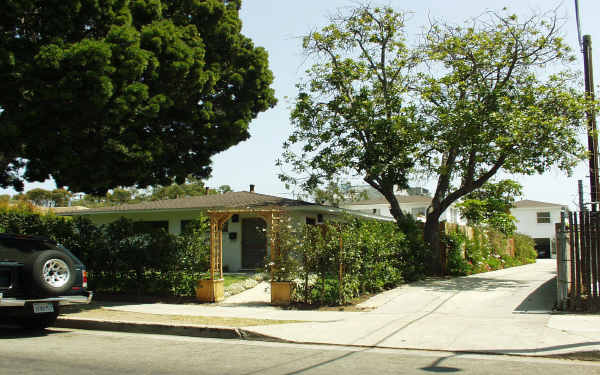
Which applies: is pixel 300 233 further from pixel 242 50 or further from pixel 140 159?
pixel 242 50

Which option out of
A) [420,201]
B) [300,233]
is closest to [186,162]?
[300,233]

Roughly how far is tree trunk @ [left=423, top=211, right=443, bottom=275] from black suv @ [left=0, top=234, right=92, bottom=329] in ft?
42.7

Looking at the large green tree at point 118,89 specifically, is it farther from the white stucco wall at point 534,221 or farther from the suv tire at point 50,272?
the white stucco wall at point 534,221

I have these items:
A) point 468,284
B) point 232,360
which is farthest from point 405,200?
point 232,360

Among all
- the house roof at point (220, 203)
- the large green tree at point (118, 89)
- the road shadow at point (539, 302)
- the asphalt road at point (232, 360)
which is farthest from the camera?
the house roof at point (220, 203)

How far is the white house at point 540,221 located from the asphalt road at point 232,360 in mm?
45256

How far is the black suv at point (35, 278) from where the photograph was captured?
878 cm

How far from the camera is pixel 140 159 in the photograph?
13383mm

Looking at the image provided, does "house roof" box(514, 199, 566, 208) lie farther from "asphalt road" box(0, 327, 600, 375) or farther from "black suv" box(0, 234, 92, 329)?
"black suv" box(0, 234, 92, 329)

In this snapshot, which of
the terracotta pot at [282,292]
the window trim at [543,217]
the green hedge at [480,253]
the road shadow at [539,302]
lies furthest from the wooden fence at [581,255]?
the window trim at [543,217]

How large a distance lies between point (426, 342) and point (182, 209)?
15381 millimetres

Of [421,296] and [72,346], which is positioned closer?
[72,346]

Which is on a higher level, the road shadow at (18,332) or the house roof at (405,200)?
the house roof at (405,200)

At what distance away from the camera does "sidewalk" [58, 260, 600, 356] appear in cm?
802
